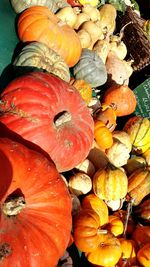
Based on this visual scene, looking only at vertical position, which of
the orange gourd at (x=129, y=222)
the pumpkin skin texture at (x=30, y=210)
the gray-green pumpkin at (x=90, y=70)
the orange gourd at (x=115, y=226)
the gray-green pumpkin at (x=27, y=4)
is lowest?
the orange gourd at (x=129, y=222)

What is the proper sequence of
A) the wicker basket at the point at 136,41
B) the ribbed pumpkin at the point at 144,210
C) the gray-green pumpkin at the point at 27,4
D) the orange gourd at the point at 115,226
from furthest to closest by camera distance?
the wicker basket at the point at 136,41 → the gray-green pumpkin at the point at 27,4 → the ribbed pumpkin at the point at 144,210 → the orange gourd at the point at 115,226

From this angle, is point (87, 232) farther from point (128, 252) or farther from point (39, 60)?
point (39, 60)

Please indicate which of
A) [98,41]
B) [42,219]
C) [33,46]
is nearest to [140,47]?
[98,41]

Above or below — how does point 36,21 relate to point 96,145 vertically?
above

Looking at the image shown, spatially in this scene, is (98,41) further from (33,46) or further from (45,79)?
(45,79)

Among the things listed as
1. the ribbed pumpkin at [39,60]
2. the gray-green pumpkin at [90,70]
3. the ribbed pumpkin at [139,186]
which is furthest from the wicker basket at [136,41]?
the ribbed pumpkin at [139,186]

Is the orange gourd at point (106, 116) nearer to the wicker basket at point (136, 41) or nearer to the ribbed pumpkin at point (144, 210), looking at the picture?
the ribbed pumpkin at point (144, 210)

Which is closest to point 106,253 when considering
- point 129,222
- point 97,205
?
point 97,205
